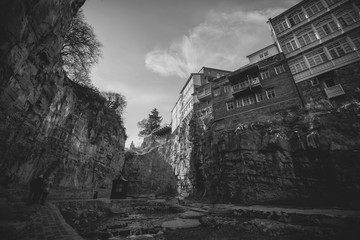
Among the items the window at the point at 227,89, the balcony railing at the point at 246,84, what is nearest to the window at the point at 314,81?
the balcony railing at the point at 246,84

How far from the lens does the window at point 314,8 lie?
18.9 meters

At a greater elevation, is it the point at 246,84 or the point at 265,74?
the point at 265,74

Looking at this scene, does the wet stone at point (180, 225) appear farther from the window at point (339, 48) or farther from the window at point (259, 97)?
the window at point (339, 48)

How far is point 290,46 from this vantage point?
20359 millimetres

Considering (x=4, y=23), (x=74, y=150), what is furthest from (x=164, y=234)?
(x=74, y=150)

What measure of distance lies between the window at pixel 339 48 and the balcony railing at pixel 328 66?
22.7 inches

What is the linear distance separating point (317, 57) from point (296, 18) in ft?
23.8

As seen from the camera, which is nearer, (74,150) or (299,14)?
(74,150)

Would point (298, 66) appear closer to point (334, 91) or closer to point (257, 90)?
point (334, 91)

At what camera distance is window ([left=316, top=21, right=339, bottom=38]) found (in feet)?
57.7

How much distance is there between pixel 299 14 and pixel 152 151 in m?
39.4

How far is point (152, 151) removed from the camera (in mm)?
39969

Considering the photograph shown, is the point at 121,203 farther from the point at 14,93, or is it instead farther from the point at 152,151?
the point at 152,151

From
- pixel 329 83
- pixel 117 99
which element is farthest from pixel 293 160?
pixel 117 99
